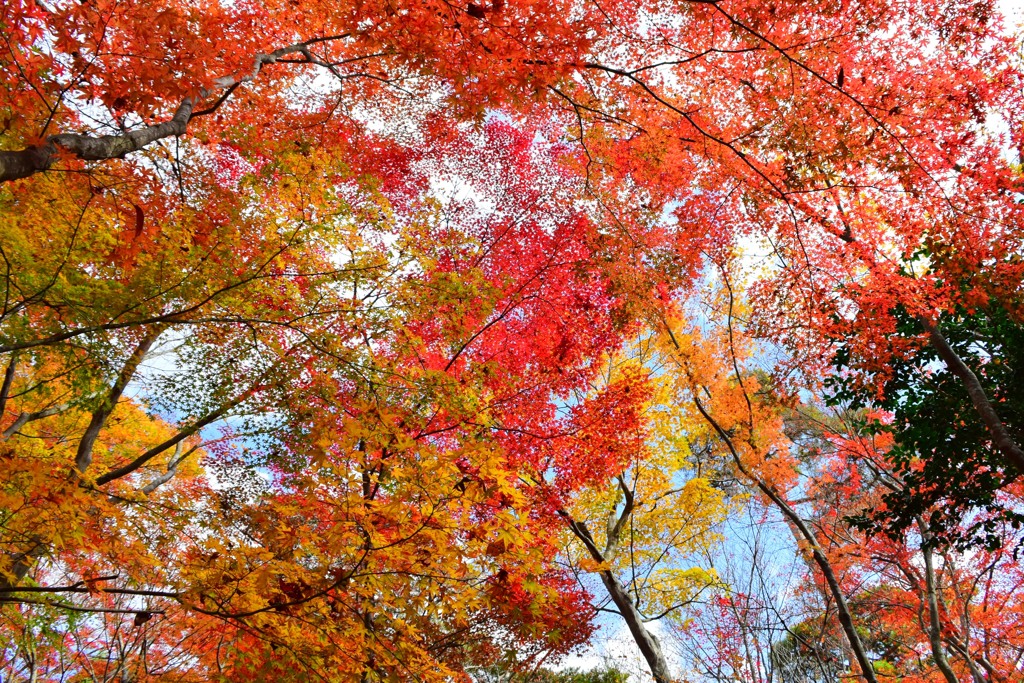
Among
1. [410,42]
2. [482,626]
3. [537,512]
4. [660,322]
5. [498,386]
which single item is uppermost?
[660,322]

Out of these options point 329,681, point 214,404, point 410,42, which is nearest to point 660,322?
point 410,42

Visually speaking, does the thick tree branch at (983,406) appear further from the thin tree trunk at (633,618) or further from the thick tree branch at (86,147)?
the thick tree branch at (86,147)

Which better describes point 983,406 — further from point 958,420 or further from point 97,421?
point 97,421

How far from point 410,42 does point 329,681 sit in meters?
5.10

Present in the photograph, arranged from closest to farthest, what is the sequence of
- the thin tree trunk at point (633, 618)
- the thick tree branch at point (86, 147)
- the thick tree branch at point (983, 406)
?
the thick tree branch at point (86, 147) → the thick tree branch at point (983, 406) → the thin tree trunk at point (633, 618)

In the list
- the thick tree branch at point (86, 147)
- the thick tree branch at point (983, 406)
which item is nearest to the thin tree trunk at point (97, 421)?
the thick tree branch at point (86, 147)

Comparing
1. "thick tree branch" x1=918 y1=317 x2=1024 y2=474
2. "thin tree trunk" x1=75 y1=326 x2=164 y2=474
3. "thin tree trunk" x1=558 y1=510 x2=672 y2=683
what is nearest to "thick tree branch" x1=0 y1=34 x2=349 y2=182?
"thin tree trunk" x1=75 y1=326 x2=164 y2=474

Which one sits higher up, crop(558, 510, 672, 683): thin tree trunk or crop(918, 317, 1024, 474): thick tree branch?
crop(918, 317, 1024, 474): thick tree branch

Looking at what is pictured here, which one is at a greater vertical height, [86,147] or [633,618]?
[86,147]

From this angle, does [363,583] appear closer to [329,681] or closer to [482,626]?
[329,681]

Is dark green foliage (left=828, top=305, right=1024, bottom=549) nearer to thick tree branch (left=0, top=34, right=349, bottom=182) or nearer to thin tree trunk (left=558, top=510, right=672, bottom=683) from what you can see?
thin tree trunk (left=558, top=510, right=672, bottom=683)

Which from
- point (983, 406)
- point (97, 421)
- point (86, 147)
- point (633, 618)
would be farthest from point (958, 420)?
point (97, 421)

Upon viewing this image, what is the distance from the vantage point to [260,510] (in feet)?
21.0

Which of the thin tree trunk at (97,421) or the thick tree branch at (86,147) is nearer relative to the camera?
the thick tree branch at (86,147)
